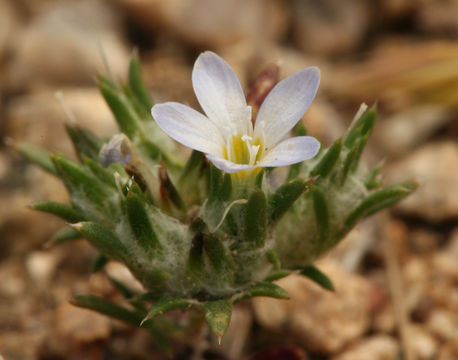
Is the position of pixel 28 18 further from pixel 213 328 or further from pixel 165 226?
pixel 213 328

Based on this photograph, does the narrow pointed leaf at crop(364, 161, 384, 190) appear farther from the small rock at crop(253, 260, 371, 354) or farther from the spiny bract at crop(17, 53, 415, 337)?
the small rock at crop(253, 260, 371, 354)

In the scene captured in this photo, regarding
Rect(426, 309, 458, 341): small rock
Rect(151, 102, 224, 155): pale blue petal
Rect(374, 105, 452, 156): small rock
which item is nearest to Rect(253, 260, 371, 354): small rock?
Rect(426, 309, 458, 341): small rock

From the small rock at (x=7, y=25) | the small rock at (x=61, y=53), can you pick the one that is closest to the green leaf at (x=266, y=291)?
the small rock at (x=61, y=53)

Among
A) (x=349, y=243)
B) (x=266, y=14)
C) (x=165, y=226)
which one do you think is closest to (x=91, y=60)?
(x=266, y=14)

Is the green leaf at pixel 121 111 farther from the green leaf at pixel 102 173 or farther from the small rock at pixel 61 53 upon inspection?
the small rock at pixel 61 53

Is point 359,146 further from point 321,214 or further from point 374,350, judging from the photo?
point 374,350

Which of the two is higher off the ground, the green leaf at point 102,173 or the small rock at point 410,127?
the green leaf at point 102,173

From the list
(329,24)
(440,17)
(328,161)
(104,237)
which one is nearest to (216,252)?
(104,237)
